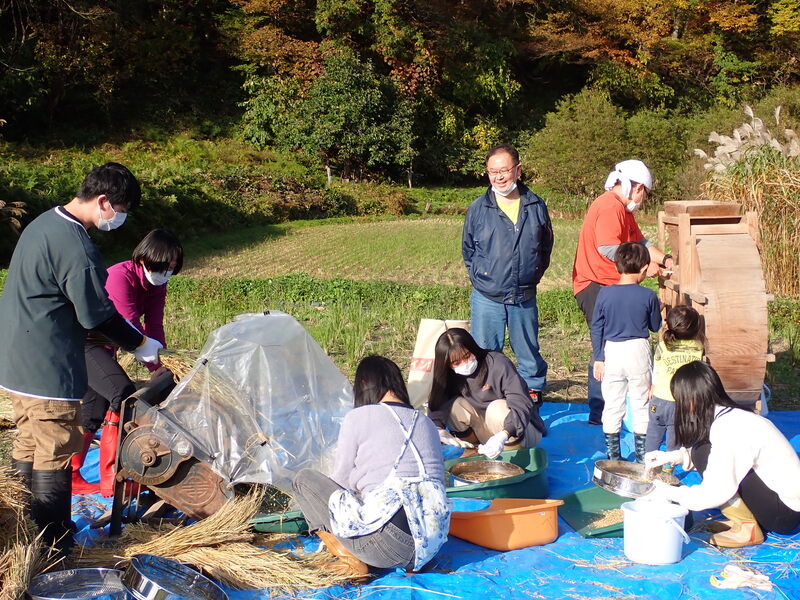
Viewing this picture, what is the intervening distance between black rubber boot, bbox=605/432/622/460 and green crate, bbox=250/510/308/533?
1.93 meters

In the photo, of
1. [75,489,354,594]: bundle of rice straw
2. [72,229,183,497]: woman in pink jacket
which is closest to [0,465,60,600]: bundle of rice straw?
[75,489,354,594]: bundle of rice straw

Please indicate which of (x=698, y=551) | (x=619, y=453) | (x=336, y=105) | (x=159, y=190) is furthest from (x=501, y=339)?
(x=336, y=105)

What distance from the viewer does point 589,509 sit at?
4.25 meters

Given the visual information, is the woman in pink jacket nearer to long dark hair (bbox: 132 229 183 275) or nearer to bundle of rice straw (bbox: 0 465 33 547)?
long dark hair (bbox: 132 229 183 275)

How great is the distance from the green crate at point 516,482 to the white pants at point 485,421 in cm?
17

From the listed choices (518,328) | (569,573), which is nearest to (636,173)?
(518,328)

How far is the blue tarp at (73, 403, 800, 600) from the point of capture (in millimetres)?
3445

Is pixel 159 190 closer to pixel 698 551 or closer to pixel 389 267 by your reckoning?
pixel 389 267

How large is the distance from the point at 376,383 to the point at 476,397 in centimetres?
141

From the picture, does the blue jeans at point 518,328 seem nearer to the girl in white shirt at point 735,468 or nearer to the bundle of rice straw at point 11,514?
the girl in white shirt at point 735,468

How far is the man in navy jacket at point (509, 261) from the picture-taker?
555 centimetres

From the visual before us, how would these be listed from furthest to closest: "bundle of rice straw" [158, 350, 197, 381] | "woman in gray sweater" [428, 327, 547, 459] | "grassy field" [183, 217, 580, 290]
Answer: "grassy field" [183, 217, 580, 290] < "woman in gray sweater" [428, 327, 547, 459] < "bundle of rice straw" [158, 350, 197, 381]

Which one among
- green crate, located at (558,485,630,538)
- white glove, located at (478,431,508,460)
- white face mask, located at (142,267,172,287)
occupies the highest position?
white face mask, located at (142,267,172,287)

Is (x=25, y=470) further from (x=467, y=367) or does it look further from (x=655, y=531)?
(x=655, y=531)
